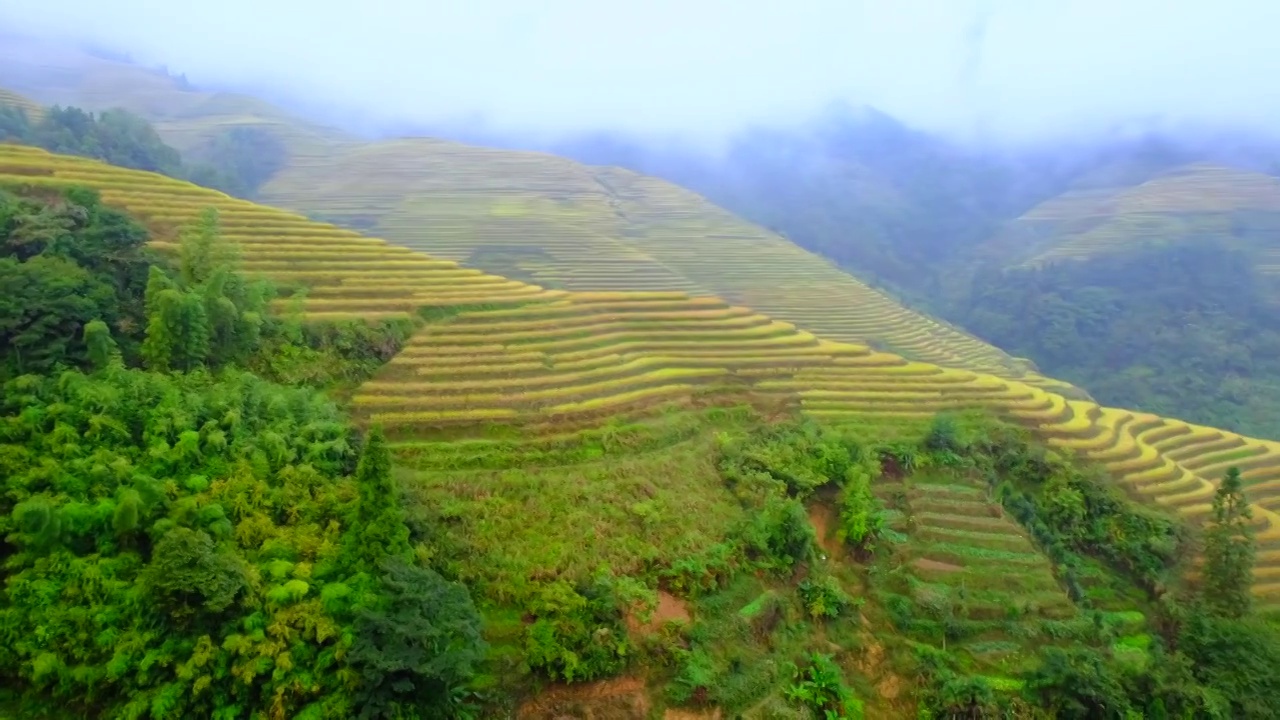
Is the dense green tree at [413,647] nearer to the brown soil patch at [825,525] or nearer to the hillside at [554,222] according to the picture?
the brown soil patch at [825,525]

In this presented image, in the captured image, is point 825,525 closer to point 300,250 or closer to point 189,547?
point 189,547

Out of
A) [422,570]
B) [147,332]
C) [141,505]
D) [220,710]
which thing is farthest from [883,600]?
[147,332]

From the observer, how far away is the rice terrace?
34.6 feet

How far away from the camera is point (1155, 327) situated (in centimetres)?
Result: 7194

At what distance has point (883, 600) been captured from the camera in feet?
55.5

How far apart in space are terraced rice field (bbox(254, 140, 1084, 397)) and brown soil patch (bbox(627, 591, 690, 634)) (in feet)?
111

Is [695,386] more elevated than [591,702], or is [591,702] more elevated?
[695,386]

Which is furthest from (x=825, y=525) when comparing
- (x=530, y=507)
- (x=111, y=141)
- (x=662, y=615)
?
(x=111, y=141)

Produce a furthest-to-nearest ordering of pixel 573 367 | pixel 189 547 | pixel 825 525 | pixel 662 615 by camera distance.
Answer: pixel 573 367 → pixel 825 525 → pixel 662 615 → pixel 189 547

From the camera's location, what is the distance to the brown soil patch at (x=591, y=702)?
39.5 feet

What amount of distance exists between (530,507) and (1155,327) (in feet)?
266

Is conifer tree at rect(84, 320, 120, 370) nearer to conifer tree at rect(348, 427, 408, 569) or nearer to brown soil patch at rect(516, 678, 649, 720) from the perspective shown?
A: conifer tree at rect(348, 427, 408, 569)

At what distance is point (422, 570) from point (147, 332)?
932 centimetres

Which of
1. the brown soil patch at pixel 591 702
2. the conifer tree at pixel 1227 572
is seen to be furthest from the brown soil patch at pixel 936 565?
the brown soil patch at pixel 591 702
